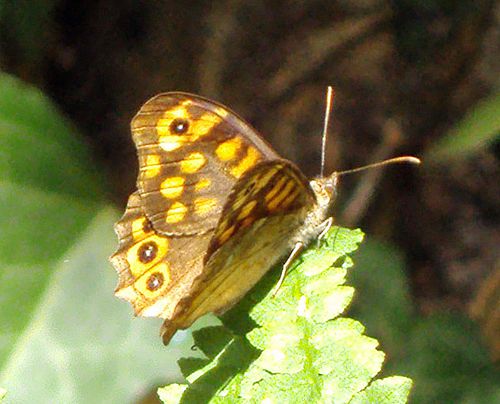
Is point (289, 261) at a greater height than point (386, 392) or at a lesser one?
greater

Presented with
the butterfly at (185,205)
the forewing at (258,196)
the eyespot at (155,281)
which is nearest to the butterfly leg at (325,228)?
the butterfly at (185,205)

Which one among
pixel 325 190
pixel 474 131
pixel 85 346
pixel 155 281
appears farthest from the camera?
pixel 474 131

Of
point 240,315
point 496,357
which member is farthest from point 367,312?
point 240,315

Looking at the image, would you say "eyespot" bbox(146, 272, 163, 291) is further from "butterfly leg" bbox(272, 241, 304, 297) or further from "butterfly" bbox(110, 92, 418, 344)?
"butterfly leg" bbox(272, 241, 304, 297)

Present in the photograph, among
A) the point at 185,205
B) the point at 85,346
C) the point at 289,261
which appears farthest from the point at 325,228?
the point at 85,346

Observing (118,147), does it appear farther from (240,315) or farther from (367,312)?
(240,315)

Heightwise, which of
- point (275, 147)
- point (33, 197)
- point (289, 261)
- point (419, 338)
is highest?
point (275, 147)

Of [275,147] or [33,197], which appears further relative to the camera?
[275,147]

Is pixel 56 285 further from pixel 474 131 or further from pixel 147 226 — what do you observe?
pixel 474 131
